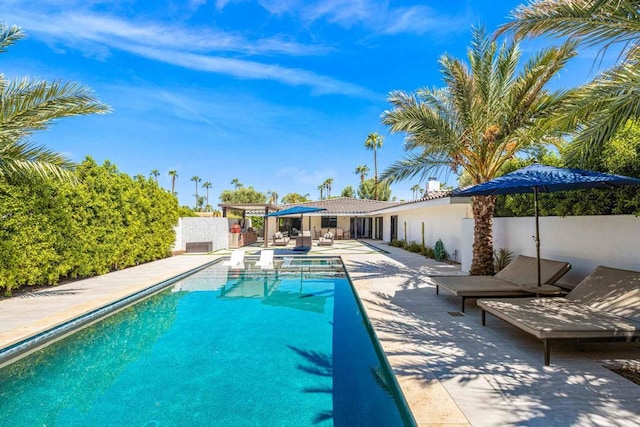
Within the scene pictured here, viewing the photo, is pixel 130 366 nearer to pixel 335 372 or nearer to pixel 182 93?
pixel 335 372

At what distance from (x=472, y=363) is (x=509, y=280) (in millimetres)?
4339

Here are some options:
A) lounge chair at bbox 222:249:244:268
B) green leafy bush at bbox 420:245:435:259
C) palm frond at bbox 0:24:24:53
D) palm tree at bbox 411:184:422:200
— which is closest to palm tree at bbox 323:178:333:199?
palm tree at bbox 411:184:422:200

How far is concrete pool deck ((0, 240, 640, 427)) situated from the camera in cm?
330

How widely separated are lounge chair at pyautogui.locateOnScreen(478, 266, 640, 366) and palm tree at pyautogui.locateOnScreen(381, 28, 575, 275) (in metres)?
4.80

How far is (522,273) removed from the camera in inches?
310

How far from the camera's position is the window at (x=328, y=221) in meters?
34.5

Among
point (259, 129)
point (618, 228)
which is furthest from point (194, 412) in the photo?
point (259, 129)

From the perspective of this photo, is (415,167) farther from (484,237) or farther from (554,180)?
(554,180)

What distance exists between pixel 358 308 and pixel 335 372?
10.3 feet

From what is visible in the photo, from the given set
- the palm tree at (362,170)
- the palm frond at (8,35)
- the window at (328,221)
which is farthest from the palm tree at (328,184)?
the palm frond at (8,35)

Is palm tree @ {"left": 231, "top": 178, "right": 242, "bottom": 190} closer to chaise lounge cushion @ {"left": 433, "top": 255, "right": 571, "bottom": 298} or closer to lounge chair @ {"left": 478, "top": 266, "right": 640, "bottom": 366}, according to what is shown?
chaise lounge cushion @ {"left": 433, "top": 255, "right": 571, "bottom": 298}

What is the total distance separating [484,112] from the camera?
9766mm

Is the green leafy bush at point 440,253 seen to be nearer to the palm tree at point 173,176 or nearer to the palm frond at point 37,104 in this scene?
the palm frond at point 37,104

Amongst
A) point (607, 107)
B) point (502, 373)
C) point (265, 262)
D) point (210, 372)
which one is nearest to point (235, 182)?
point (265, 262)
